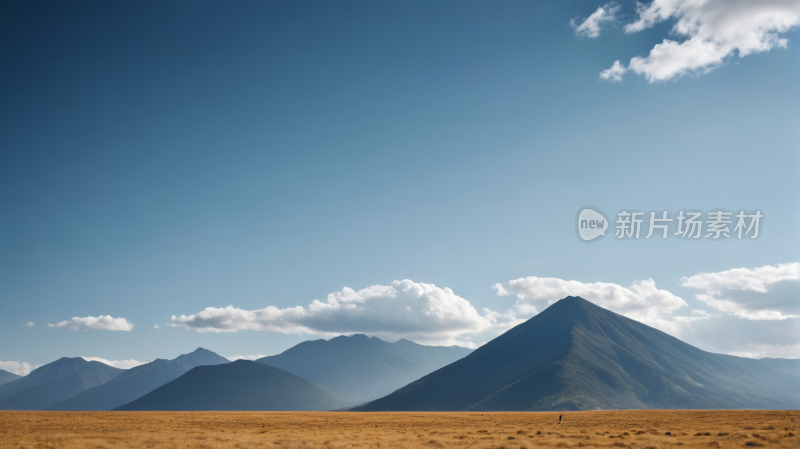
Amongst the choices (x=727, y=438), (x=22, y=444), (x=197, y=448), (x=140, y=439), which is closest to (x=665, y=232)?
(x=727, y=438)

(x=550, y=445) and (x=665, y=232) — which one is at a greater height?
(x=665, y=232)

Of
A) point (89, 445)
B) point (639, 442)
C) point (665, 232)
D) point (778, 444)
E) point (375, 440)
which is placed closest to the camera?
point (778, 444)

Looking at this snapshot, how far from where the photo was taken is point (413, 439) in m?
45.5

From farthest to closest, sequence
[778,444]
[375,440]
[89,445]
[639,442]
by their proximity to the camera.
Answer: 1. [375,440]
2. [89,445]
3. [639,442]
4. [778,444]

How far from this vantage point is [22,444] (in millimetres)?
42344

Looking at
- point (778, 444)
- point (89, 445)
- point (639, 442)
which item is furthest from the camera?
point (89, 445)

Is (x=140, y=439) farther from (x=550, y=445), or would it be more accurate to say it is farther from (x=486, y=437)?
(x=550, y=445)

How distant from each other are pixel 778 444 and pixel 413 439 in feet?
97.7

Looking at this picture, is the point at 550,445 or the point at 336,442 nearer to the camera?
the point at 550,445

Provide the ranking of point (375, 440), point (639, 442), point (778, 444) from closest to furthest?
point (778, 444) < point (639, 442) < point (375, 440)

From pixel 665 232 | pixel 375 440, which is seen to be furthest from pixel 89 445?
pixel 665 232

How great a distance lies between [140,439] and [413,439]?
27749 mm

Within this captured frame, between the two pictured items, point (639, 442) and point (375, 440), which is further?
point (375, 440)

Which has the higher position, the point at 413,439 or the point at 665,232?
the point at 665,232
